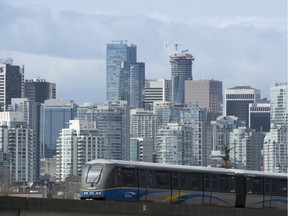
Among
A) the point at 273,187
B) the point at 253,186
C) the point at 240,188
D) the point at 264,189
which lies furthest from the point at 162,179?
the point at 273,187

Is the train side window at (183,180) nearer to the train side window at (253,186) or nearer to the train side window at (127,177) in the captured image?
the train side window at (127,177)

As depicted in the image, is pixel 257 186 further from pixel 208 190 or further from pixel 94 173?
pixel 94 173

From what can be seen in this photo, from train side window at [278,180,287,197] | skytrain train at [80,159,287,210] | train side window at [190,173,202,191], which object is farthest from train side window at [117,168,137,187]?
train side window at [278,180,287,197]

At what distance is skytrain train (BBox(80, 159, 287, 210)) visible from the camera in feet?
208

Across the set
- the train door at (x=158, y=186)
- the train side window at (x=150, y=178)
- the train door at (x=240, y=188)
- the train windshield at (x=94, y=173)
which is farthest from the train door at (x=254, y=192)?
the train windshield at (x=94, y=173)

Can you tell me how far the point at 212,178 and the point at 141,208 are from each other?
1446 cm

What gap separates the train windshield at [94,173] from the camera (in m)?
63.8

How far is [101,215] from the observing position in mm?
50875

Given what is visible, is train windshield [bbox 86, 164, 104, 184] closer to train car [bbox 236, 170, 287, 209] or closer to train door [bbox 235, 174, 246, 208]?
train door [bbox 235, 174, 246, 208]

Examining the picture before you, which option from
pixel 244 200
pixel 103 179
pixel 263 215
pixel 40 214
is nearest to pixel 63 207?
pixel 40 214

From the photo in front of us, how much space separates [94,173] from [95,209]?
13.7m

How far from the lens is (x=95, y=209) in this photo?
50.6 meters

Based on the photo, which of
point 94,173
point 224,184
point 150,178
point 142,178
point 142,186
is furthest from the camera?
point 224,184

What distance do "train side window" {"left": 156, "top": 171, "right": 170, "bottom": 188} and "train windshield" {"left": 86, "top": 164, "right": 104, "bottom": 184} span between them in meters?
2.20
